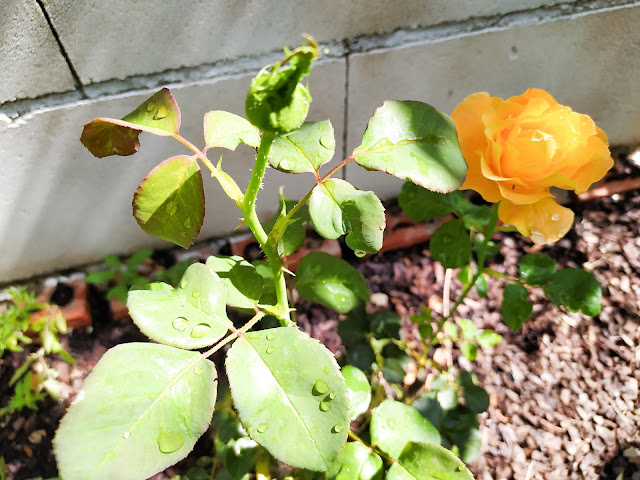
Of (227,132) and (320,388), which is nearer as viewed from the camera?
(320,388)

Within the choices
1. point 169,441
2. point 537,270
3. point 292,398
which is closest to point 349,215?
point 292,398

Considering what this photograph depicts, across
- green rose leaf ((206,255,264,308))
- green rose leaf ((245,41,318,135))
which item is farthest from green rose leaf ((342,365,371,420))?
green rose leaf ((245,41,318,135))

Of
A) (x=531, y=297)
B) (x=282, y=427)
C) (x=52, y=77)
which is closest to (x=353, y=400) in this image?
(x=282, y=427)

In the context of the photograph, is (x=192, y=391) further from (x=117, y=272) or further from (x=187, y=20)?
(x=117, y=272)

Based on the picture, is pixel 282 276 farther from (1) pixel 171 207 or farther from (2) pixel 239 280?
(1) pixel 171 207

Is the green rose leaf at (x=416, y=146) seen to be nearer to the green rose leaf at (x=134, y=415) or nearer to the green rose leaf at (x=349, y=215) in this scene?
the green rose leaf at (x=349, y=215)

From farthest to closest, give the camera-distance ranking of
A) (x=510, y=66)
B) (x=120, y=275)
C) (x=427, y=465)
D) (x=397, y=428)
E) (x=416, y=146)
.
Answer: (x=120, y=275), (x=510, y=66), (x=397, y=428), (x=427, y=465), (x=416, y=146)
